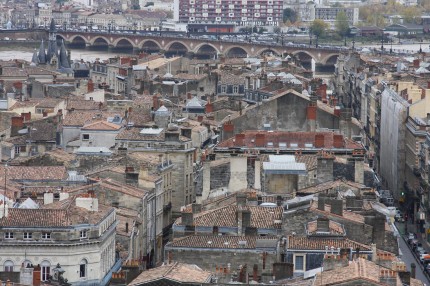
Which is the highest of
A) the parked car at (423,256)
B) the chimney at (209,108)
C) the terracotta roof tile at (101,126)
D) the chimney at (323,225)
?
the chimney at (323,225)

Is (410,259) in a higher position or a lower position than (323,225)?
lower

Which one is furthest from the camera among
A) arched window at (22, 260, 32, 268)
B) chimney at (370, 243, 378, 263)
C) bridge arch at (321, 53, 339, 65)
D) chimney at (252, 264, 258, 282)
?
bridge arch at (321, 53, 339, 65)

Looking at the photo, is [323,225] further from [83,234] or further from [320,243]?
[83,234]

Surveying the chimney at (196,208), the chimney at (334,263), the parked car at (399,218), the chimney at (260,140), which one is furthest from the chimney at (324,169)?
the parked car at (399,218)

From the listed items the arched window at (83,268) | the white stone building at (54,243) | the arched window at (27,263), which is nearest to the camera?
the arched window at (27,263)

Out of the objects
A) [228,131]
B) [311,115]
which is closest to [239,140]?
[228,131]

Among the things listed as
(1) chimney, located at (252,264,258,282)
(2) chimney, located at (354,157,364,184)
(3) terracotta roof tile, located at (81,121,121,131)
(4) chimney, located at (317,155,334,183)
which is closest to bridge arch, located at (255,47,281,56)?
(3) terracotta roof tile, located at (81,121,121,131)

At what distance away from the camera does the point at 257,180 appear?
5650cm

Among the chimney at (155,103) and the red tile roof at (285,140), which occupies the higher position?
the red tile roof at (285,140)

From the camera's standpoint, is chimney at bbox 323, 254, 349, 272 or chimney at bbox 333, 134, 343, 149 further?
A: chimney at bbox 333, 134, 343, 149

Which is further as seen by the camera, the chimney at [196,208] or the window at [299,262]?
the chimney at [196,208]

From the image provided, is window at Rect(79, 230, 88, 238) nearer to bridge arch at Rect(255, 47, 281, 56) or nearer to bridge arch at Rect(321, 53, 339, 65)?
bridge arch at Rect(321, 53, 339, 65)

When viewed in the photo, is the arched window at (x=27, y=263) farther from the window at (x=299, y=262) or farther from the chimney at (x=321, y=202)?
the chimney at (x=321, y=202)

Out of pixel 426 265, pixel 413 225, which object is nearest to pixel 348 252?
pixel 426 265
